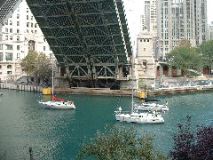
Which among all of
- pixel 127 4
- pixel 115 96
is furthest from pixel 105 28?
pixel 115 96

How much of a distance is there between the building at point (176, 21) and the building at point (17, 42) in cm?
7248

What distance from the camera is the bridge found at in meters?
68.8

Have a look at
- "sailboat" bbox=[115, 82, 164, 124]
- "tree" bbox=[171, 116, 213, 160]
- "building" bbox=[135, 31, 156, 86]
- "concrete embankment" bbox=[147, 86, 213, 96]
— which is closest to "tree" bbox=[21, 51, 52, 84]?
"building" bbox=[135, 31, 156, 86]

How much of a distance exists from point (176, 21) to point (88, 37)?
109473 mm

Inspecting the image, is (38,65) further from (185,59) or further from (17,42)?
(185,59)

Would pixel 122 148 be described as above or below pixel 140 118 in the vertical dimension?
above

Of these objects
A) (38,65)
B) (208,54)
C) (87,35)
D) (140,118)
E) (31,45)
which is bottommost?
(140,118)

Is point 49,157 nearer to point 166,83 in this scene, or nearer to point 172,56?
point 166,83

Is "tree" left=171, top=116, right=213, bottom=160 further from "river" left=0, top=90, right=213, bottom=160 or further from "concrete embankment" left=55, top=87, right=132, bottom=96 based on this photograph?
"concrete embankment" left=55, top=87, right=132, bottom=96

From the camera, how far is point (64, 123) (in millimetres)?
52188

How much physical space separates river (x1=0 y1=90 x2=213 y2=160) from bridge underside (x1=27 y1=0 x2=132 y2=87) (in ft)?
19.6

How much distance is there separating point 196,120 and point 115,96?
101ft

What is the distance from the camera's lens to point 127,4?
72.1 meters

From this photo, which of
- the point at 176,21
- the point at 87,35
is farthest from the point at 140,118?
the point at 176,21
